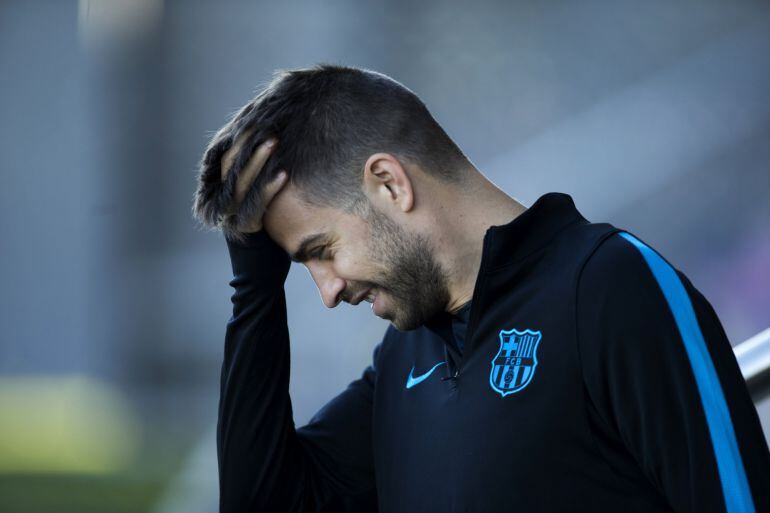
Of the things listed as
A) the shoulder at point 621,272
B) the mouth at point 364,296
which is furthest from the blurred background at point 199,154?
the shoulder at point 621,272

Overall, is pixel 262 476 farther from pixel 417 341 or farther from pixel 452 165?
pixel 452 165

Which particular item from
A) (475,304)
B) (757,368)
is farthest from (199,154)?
(757,368)

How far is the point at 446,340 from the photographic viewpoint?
3.28ft

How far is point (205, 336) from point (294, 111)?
108 centimetres

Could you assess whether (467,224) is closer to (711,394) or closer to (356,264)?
(356,264)

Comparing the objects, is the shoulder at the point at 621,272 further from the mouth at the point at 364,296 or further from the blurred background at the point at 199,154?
the blurred background at the point at 199,154

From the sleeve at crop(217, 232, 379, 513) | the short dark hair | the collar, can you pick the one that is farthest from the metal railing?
the sleeve at crop(217, 232, 379, 513)

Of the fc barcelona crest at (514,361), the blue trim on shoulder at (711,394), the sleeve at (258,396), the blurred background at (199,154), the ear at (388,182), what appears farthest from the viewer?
the blurred background at (199,154)

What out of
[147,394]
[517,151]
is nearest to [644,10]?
[517,151]

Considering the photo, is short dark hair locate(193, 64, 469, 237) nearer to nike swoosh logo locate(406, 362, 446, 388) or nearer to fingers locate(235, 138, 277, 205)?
fingers locate(235, 138, 277, 205)

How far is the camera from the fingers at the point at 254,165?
1002mm

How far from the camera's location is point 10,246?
2.00 m

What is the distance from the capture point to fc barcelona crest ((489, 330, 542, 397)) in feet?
2.80

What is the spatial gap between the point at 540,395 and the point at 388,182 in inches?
12.7
